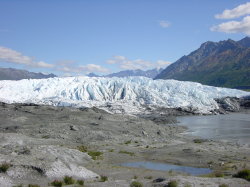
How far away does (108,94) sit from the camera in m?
98.8

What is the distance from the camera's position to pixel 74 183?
18.3 meters

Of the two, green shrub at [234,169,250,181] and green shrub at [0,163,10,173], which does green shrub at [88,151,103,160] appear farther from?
green shrub at [234,169,250,181]

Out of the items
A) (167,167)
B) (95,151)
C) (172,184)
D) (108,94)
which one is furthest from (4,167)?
(108,94)

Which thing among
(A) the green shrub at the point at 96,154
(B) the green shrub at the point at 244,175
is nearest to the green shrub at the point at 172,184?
(B) the green shrub at the point at 244,175

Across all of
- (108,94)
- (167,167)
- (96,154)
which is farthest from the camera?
(108,94)

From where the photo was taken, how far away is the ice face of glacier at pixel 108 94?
88.0 metres

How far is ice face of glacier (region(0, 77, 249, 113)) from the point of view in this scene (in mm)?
88000

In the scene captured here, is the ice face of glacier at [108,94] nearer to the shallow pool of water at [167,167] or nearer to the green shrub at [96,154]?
the green shrub at [96,154]

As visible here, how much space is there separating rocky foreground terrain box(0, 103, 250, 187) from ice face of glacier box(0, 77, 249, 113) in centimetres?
3103

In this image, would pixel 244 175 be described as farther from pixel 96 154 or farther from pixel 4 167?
pixel 96 154

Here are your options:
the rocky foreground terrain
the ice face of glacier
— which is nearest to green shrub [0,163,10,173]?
the rocky foreground terrain

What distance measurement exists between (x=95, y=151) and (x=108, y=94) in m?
66.2

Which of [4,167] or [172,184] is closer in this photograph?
[172,184]

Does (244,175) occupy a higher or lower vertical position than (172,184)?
lower
